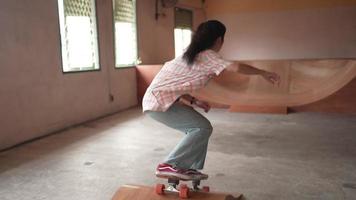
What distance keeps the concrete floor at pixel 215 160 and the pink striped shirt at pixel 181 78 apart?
0.92 m

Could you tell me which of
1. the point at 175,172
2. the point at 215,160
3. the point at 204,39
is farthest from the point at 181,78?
the point at 215,160

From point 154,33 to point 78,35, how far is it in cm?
256

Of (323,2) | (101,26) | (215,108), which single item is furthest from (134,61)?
(323,2)

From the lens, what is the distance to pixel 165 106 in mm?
2121

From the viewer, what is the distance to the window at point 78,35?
4.73m

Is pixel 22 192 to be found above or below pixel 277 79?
below

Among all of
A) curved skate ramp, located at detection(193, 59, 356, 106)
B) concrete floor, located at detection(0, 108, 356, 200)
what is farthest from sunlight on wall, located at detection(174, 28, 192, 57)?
concrete floor, located at detection(0, 108, 356, 200)

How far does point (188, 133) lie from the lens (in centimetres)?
219

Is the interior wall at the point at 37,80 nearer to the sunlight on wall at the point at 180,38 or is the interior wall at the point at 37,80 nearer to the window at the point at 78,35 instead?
the window at the point at 78,35

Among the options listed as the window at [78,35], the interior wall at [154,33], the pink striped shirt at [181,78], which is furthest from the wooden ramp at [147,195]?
the interior wall at [154,33]

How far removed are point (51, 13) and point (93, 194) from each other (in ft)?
9.02

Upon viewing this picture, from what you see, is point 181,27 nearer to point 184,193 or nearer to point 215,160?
point 215,160

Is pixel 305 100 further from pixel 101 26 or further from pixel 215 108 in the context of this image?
pixel 101 26

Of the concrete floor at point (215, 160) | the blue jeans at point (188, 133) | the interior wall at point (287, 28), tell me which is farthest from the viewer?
the interior wall at point (287, 28)
